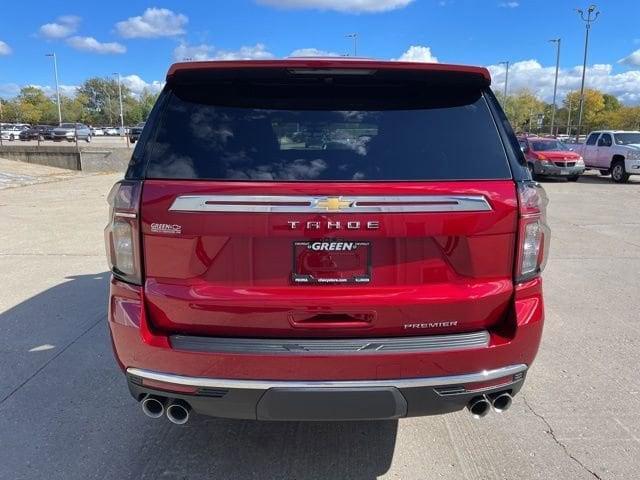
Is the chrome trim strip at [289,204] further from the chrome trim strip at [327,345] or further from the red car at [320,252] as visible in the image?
the chrome trim strip at [327,345]

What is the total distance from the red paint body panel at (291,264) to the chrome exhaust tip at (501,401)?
0.42 m

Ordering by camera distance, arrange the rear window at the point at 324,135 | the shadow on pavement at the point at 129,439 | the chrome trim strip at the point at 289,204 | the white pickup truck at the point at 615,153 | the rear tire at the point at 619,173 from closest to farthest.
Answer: the chrome trim strip at the point at 289,204, the rear window at the point at 324,135, the shadow on pavement at the point at 129,439, the white pickup truck at the point at 615,153, the rear tire at the point at 619,173

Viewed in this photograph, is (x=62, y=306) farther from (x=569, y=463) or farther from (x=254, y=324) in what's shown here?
(x=569, y=463)

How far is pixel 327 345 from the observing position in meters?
2.23

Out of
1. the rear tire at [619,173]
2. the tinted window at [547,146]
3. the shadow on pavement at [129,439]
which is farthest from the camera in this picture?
the tinted window at [547,146]

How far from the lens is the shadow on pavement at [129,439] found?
2.73m

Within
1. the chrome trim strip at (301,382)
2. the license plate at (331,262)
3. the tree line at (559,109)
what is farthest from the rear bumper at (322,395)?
the tree line at (559,109)

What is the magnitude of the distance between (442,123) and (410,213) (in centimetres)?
51

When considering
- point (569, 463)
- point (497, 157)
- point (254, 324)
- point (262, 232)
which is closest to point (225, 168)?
point (262, 232)

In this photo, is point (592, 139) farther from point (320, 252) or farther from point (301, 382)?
point (301, 382)

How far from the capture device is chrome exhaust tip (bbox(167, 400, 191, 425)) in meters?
2.33

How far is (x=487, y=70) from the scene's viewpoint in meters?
2.41

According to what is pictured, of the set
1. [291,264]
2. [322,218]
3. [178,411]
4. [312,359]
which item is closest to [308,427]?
[178,411]

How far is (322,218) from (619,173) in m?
21.5
